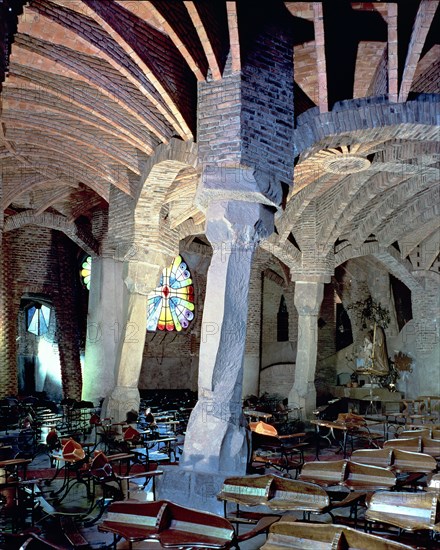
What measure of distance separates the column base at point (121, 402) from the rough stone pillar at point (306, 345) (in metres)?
4.79

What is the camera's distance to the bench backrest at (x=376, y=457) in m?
6.07

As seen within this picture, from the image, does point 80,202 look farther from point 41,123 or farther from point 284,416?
point 284,416

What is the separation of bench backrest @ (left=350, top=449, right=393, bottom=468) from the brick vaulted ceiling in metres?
4.18

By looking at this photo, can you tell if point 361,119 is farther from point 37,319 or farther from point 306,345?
point 37,319

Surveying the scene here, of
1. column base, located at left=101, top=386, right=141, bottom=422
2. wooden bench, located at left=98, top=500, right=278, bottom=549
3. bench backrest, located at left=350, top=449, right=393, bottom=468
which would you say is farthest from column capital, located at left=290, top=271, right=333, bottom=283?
wooden bench, located at left=98, top=500, right=278, bottom=549

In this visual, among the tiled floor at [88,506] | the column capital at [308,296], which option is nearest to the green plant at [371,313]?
the column capital at [308,296]

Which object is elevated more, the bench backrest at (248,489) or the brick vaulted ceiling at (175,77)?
the brick vaulted ceiling at (175,77)

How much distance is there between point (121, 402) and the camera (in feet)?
39.3

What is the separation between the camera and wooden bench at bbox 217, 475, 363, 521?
445 centimetres

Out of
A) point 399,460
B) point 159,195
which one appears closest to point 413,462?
point 399,460

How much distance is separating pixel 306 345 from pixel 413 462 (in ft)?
31.2

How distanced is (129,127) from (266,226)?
3.16m

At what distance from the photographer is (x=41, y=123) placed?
10.5 meters

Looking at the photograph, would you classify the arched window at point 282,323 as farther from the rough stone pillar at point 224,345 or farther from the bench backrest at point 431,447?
the bench backrest at point 431,447
